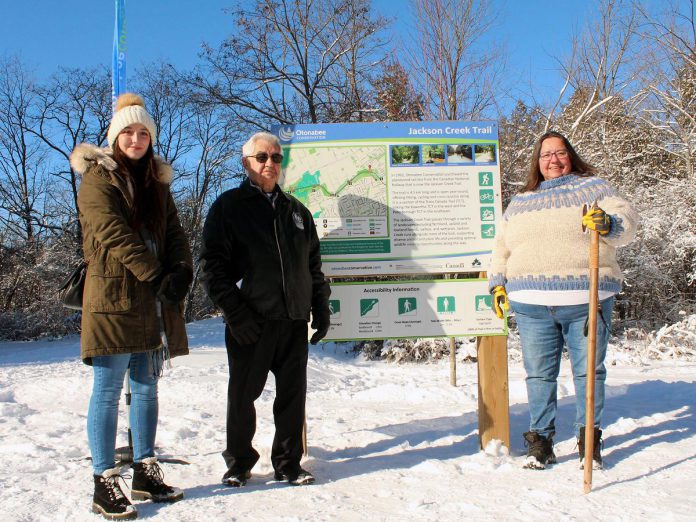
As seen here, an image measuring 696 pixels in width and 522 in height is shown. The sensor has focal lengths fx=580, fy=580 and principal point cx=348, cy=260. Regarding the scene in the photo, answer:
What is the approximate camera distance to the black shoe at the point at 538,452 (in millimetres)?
3393

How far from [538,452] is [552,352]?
598mm

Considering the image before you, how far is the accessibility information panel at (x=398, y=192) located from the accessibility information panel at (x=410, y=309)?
0.12 metres

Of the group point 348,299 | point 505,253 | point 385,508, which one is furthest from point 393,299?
point 385,508

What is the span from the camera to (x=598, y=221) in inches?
123

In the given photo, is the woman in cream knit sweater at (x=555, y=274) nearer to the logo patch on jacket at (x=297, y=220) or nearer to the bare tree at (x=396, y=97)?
the logo patch on jacket at (x=297, y=220)

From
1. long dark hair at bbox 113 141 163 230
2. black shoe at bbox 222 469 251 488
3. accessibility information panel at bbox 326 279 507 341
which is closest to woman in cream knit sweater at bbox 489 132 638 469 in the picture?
accessibility information panel at bbox 326 279 507 341

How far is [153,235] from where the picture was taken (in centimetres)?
303

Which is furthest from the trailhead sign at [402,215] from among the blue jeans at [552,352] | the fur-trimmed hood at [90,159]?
the fur-trimmed hood at [90,159]

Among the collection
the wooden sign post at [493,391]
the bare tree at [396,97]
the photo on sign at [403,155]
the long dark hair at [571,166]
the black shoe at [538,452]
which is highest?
the bare tree at [396,97]

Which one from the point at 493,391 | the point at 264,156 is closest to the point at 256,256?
the point at 264,156

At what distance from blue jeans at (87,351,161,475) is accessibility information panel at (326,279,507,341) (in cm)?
133

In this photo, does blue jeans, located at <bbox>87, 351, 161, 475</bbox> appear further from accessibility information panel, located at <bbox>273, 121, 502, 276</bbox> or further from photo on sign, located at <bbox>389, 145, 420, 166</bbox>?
photo on sign, located at <bbox>389, 145, 420, 166</bbox>

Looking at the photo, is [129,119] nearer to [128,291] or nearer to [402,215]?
[128,291]

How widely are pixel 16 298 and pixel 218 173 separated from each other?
9.77 meters
